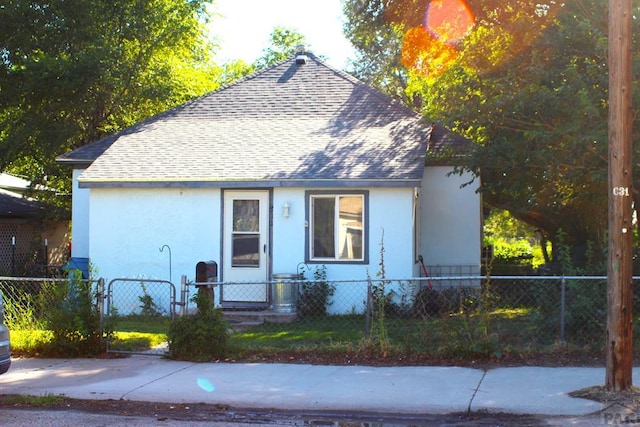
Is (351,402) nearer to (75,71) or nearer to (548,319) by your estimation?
(548,319)

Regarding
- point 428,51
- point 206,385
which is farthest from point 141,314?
point 428,51

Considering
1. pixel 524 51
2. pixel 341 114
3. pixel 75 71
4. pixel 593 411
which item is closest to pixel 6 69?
pixel 75 71

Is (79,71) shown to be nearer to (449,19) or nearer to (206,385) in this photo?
(449,19)

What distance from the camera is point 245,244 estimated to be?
15250 millimetres

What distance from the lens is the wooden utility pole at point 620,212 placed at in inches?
308

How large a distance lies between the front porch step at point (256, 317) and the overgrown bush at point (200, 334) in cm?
345

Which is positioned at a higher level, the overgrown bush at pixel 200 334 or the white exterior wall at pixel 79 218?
the white exterior wall at pixel 79 218

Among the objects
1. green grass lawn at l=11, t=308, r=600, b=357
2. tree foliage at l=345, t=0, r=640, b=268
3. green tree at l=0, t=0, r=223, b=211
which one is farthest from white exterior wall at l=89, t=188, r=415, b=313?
green tree at l=0, t=0, r=223, b=211

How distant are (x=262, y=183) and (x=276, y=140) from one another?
193 cm

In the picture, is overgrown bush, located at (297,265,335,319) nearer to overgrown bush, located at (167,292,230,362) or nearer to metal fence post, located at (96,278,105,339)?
overgrown bush, located at (167,292,230,362)

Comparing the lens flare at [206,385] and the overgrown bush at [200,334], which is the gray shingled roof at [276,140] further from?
the lens flare at [206,385]

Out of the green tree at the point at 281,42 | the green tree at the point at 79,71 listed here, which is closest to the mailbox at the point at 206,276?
the green tree at the point at 79,71

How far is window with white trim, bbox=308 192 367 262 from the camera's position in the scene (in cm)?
1479

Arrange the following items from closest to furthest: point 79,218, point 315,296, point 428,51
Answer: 1. point 315,296
2. point 79,218
3. point 428,51
